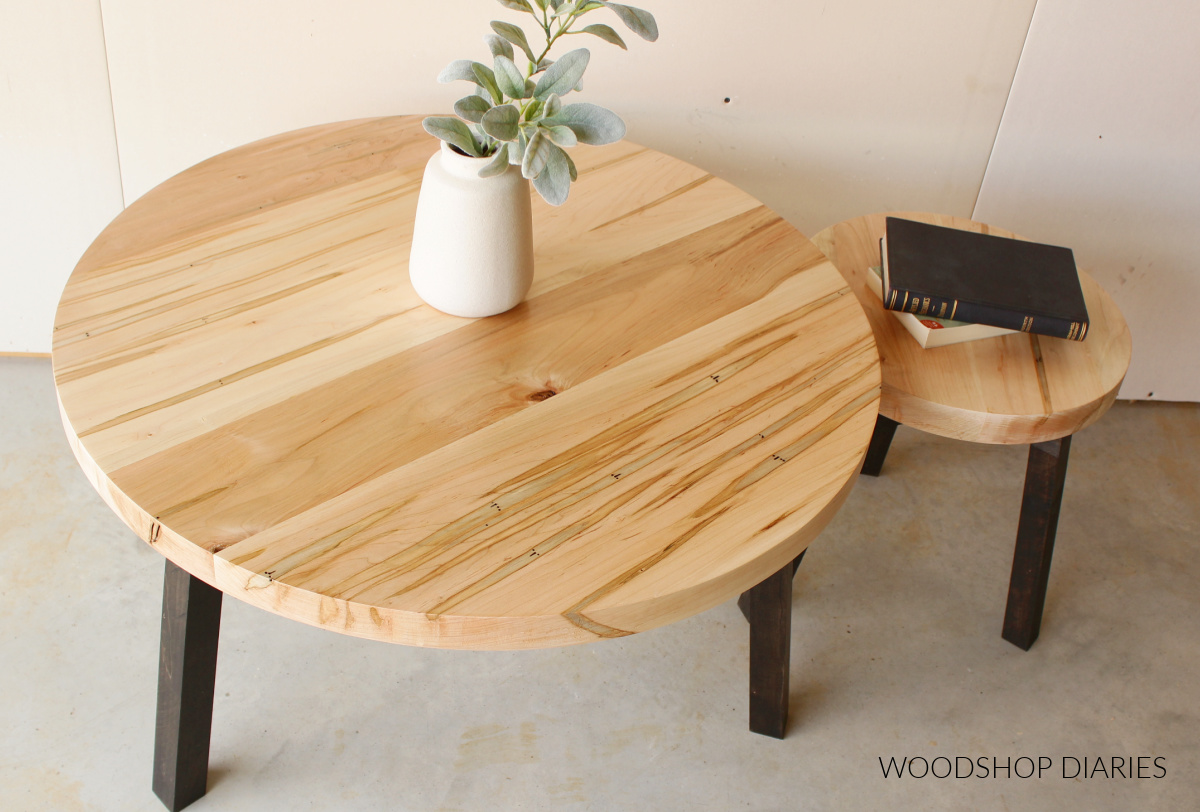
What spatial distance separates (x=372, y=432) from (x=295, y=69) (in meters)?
0.87

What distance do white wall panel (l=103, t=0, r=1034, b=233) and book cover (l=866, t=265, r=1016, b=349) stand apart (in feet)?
1.73

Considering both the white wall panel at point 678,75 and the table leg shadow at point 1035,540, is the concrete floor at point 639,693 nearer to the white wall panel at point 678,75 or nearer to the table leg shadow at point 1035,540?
the table leg shadow at point 1035,540

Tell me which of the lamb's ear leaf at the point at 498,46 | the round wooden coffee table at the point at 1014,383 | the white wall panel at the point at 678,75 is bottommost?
the round wooden coffee table at the point at 1014,383

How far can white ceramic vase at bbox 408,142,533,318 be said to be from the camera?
948 millimetres

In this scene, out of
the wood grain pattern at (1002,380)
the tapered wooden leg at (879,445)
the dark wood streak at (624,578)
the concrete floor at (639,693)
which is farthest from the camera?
the tapered wooden leg at (879,445)

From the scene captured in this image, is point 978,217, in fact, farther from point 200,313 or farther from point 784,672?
point 200,313

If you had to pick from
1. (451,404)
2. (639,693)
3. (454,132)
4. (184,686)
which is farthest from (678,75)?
(184,686)

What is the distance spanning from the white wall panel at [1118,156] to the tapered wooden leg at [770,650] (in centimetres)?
93

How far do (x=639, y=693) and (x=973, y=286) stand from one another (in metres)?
0.75

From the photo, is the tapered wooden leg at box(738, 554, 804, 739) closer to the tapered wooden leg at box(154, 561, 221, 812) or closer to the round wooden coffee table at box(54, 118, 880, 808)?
the round wooden coffee table at box(54, 118, 880, 808)

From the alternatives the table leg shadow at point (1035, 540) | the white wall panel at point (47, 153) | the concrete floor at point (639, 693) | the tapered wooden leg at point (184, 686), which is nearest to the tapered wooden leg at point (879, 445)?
the concrete floor at point (639, 693)

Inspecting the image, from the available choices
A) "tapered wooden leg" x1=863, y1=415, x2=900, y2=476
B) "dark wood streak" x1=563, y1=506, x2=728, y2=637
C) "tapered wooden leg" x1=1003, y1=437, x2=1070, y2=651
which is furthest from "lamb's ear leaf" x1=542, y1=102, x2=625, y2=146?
"tapered wooden leg" x1=863, y1=415, x2=900, y2=476

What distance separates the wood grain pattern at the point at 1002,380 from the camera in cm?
114

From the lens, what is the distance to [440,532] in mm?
807
